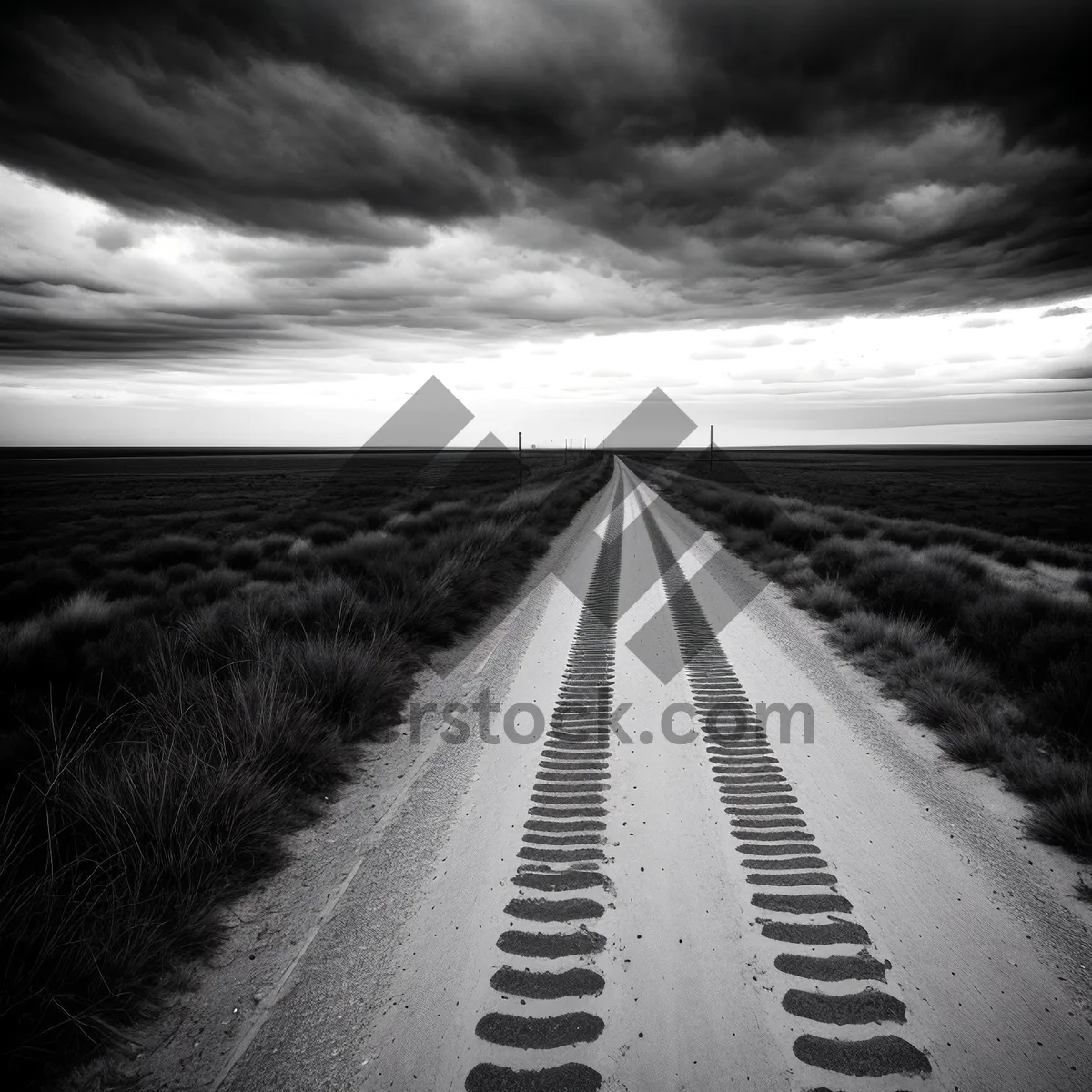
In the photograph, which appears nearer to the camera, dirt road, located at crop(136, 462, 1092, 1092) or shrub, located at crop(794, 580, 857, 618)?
dirt road, located at crop(136, 462, 1092, 1092)

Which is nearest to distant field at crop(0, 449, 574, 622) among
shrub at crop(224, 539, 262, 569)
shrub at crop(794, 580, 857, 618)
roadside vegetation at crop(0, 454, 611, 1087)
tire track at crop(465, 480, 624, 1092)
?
shrub at crop(224, 539, 262, 569)

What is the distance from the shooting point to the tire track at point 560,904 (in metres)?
2.16

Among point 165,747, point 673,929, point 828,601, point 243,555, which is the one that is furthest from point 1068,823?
point 243,555

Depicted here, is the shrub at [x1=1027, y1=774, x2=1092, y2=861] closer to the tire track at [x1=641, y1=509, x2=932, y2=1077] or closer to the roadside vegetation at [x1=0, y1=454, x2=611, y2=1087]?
the tire track at [x1=641, y1=509, x2=932, y2=1077]

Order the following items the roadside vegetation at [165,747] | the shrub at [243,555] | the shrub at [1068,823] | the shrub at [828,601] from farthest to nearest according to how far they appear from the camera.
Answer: the shrub at [243,555] → the shrub at [828,601] → the shrub at [1068,823] → the roadside vegetation at [165,747]

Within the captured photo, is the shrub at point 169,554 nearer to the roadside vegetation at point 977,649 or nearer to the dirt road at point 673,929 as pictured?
the dirt road at point 673,929

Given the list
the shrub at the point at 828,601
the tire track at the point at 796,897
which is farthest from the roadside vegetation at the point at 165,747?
the shrub at the point at 828,601

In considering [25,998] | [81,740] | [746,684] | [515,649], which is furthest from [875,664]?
[81,740]

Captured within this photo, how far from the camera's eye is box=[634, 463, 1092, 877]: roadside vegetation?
13.3 ft

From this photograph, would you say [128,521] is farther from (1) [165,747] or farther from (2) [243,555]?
(1) [165,747]

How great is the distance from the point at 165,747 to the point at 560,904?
2.86 m

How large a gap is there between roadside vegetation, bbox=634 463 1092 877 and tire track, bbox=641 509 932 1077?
1.50 m

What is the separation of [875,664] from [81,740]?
802 centimetres

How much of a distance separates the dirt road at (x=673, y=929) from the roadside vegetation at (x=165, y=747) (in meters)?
0.43
